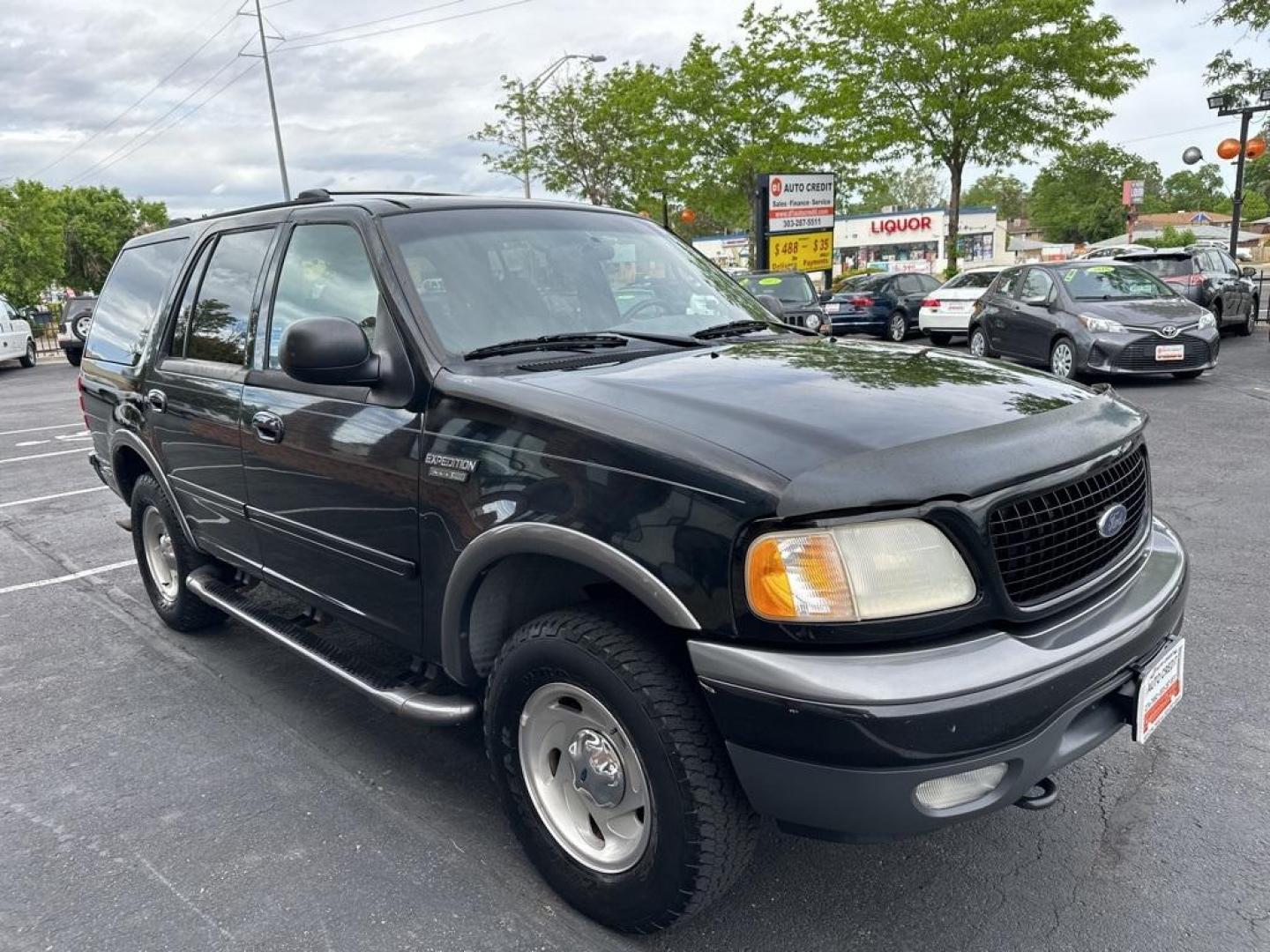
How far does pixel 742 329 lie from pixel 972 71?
20.4 m

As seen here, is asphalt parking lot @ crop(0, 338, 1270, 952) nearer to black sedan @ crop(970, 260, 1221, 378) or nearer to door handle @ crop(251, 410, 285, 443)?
door handle @ crop(251, 410, 285, 443)

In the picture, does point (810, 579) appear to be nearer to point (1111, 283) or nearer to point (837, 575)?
point (837, 575)

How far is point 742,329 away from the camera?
347 centimetres

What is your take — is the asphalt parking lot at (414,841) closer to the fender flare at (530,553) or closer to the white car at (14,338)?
the fender flare at (530,553)

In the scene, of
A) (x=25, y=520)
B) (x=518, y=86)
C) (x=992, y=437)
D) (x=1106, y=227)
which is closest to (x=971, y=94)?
(x=518, y=86)

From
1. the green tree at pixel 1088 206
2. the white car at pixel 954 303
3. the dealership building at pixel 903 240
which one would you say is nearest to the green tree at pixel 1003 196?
the green tree at pixel 1088 206

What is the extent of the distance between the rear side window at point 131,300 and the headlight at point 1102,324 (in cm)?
1019

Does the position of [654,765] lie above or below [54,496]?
above

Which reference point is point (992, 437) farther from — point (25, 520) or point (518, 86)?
point (518, 86)

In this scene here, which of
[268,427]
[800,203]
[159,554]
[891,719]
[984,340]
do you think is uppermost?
[800,203]

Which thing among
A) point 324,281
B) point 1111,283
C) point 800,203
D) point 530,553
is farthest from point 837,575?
point 800,203

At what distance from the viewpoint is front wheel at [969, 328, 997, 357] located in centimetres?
1364

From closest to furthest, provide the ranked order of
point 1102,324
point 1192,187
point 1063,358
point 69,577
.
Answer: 1. point 69,577
2. point 1102,324
3. point 1063,358
4. point 1192,187

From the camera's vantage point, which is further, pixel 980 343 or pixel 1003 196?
pixel 1003 196
